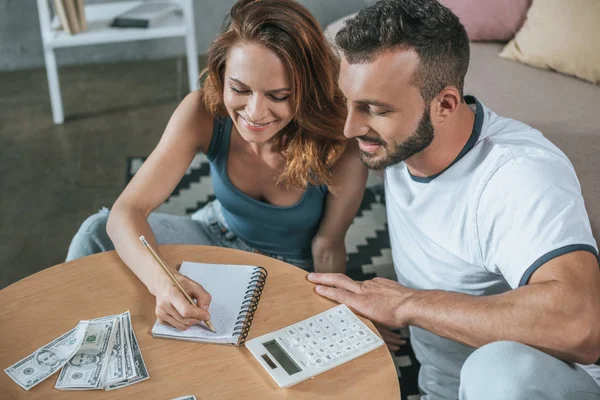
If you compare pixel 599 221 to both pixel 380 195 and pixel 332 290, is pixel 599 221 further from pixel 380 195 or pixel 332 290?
pixel 380 195

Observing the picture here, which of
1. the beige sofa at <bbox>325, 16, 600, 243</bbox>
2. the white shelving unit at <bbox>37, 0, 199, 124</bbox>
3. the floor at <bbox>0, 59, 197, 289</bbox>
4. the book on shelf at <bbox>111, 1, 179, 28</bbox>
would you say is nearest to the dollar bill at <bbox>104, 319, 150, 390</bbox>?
the beige sofa at <bbox>325, 16, 600, 243</bbox>

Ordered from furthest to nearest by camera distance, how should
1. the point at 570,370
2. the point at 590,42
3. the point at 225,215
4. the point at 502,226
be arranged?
1. the point at 590,42
2. the point at 225,215
3. the point at 502,226
4. the point at 570,370

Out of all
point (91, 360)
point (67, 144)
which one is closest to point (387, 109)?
point (91, 360)

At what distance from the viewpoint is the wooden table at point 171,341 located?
1.11 m

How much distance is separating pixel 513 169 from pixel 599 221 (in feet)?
1.40

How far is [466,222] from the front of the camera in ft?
4.30

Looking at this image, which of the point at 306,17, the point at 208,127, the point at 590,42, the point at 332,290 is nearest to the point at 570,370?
the point at 332,290

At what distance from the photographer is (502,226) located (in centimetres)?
122

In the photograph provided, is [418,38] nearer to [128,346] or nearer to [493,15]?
[128,346]

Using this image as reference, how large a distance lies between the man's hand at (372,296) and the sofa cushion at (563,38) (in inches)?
49.4

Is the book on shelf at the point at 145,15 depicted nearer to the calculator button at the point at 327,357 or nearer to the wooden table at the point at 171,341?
the wooden table at the point at 171,341

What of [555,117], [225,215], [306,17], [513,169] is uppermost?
[306,17]

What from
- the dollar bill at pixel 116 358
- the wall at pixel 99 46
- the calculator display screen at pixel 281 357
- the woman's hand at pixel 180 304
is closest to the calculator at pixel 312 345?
the calculator display screen at pixel 281 357

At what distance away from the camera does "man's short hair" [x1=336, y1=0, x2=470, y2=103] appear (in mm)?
1248
